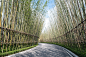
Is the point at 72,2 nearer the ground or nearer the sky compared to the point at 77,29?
nearer the sky

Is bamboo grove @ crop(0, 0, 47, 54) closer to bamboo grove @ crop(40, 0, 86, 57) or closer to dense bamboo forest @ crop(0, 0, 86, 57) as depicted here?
dense bamboo forest @ crop(0, 0, 86, 57)

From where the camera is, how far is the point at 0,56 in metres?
3.32

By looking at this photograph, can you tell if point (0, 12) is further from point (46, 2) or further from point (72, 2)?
point (46, 2)

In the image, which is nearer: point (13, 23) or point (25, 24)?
point (13, 23)

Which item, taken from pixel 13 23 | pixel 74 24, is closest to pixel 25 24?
pixel 13 23

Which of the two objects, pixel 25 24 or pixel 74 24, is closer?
pixel 74 24

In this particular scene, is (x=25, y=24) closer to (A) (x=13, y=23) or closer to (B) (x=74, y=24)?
(A) (x=13, y=23)

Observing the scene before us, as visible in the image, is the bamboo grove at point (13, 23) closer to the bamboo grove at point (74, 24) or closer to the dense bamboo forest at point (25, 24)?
the dense bamboo forest at point (25, 24)

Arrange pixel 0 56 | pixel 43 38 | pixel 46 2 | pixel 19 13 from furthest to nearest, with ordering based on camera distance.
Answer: pixel 43 38 → pixel 46 2 → pixel 19 13 → pixel 0 56

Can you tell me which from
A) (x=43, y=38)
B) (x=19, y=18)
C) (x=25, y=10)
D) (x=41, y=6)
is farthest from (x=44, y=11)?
(x=43, y=38)

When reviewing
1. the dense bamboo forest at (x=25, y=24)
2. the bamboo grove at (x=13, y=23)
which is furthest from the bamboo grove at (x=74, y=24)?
the bamboo grove at (x=13, y=23)

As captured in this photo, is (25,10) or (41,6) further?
(41,6)

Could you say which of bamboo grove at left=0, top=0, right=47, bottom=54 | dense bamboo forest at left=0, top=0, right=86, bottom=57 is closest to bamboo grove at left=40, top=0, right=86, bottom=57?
dense bamboo forest at left=0, top=0, right=86, bottom=57

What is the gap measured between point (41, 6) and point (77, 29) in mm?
6183
